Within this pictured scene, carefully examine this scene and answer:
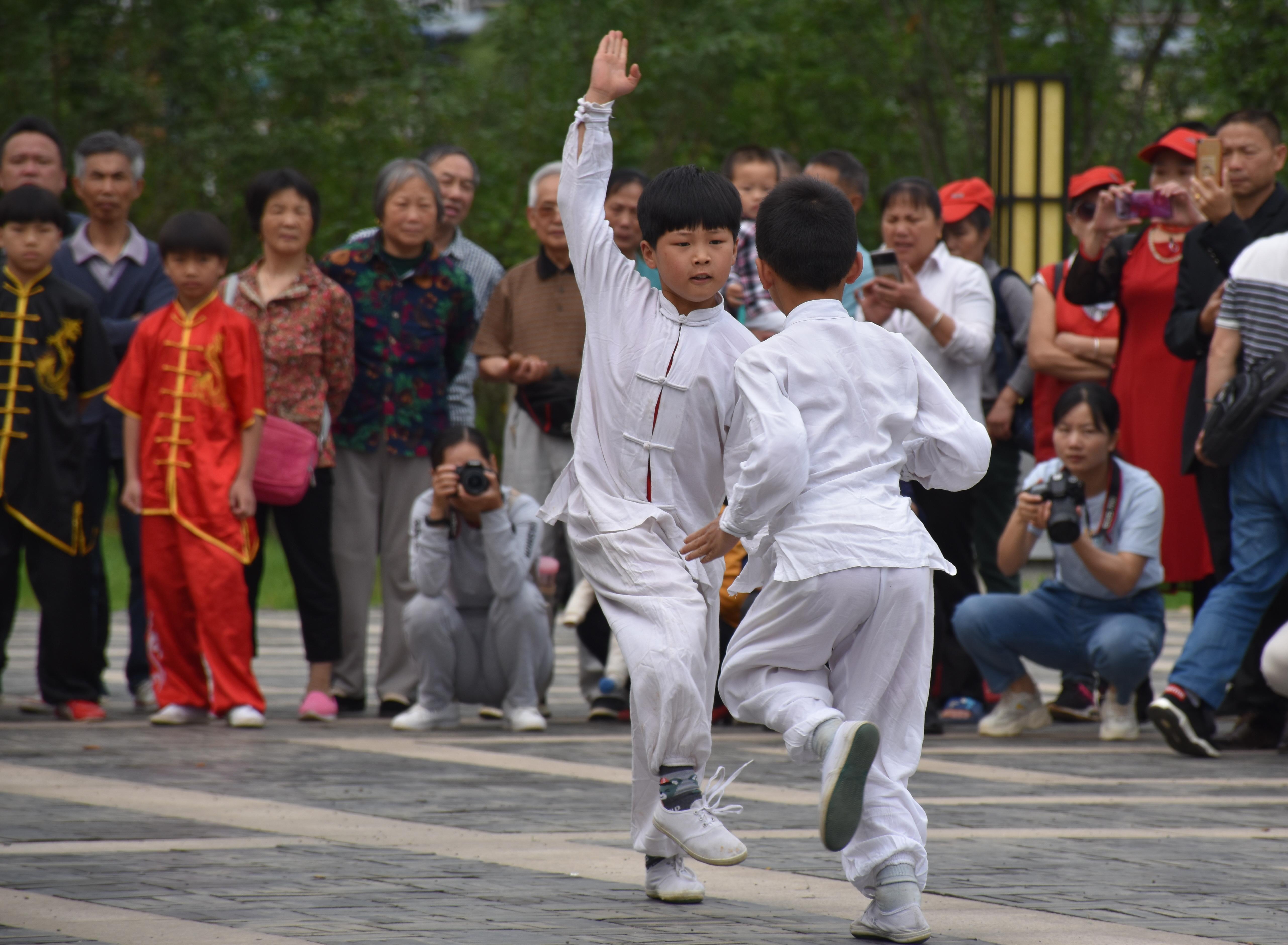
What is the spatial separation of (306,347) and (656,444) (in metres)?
3.61

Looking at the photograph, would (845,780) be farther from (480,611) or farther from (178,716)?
(178,716)

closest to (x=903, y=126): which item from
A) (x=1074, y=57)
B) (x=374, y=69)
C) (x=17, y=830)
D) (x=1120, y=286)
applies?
(x=1074, y=57)

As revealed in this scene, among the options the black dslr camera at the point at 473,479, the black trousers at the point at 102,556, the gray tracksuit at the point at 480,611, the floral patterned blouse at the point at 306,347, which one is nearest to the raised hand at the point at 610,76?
the black dslr camera at the point at 473,479

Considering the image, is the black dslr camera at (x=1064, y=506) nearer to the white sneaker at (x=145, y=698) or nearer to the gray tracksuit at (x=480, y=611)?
the gray tracksuit at (x=480, y=611)

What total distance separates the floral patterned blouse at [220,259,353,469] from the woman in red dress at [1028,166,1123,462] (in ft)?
9.86

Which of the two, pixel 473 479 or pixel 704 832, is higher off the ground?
pixel 473 479

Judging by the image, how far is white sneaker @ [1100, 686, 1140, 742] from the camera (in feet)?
→ 24.2

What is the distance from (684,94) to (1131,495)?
48.2 feet

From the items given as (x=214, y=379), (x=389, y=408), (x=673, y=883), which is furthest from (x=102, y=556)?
(x=673, y=883)

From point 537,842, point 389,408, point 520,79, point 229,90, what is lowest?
point 537,842

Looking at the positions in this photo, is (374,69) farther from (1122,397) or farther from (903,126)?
(1122,397)

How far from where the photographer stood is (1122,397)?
7.83 m

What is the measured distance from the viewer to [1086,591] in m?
7.32

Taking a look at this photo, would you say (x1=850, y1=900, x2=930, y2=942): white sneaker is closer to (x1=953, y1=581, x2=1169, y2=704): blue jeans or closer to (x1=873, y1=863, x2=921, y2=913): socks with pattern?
(x1=873, y1=863, x2=921, y2=913): socks with pattern
